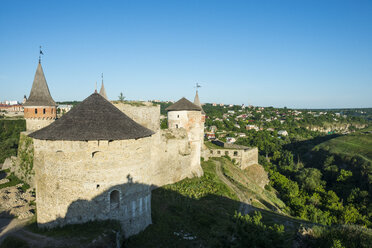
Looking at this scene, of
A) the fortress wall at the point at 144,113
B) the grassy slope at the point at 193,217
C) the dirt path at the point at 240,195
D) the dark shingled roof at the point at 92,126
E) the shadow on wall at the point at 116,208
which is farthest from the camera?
the dirt path at the point at 240,195

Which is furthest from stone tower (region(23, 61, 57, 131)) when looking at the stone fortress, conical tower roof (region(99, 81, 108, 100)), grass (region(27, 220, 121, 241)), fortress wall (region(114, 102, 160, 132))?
grass (region(27, 220, 121, 241))

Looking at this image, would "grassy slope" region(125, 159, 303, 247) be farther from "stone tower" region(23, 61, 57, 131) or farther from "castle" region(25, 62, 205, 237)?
"stone tower" region(23, 61, 57, 131)

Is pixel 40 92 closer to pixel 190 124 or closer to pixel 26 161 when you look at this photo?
pixel 26 161

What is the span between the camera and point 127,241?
38.0 ft

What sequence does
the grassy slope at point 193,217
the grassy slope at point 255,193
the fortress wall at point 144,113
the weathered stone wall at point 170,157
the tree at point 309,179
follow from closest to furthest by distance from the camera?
the grassy slope at point 193,217
the fortress wall at point 144,113
the weathered stone wall at point 170,157
the grassy slope at point 255,193
the tree at point 309,179

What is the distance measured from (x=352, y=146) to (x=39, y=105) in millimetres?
69866

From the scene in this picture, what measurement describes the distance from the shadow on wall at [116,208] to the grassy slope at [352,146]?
186 ft

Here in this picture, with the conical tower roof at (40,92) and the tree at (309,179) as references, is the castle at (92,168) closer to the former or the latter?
the conical tower roof at (40,92)

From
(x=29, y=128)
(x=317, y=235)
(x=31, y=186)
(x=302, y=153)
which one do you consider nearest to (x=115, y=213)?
(x=317, y=235)

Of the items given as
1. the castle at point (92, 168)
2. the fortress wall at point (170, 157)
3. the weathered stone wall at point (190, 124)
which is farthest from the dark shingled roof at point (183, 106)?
the castle at point (92, 168)

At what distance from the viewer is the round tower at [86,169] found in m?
10.6

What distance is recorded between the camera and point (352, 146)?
6331 centimetres

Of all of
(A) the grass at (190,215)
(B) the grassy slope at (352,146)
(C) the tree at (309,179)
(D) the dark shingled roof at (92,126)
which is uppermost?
(D) the dark shingled roof at (92,126)

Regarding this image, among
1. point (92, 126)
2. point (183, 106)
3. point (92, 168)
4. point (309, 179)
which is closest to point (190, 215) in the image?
point (92, 168)
